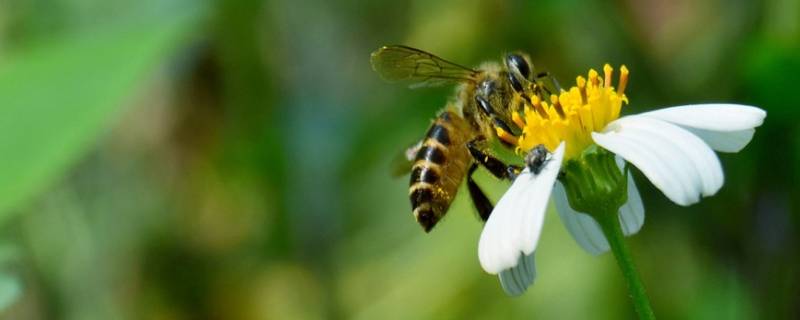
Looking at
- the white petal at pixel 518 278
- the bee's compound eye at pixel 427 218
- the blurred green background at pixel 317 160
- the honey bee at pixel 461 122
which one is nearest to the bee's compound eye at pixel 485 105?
the honey bee at pixel 461 122

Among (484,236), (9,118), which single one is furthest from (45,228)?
(484,236)

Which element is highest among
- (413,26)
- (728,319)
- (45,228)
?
(413,26)

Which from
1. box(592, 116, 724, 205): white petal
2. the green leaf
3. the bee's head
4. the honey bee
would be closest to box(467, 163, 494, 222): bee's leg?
the honey bee

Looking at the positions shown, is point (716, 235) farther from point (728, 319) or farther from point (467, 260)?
point (467, 260)

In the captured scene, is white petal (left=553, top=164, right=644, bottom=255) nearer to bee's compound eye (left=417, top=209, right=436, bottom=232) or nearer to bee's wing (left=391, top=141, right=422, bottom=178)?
bee's compound eye (left=417, top=209, right=436, bottom=232)

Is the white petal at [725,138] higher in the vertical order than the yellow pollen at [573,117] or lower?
lower

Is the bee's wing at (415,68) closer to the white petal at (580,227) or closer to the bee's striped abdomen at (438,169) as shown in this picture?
the bee's striped abdomen at (438,169)
